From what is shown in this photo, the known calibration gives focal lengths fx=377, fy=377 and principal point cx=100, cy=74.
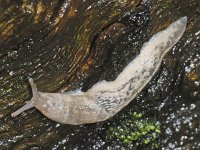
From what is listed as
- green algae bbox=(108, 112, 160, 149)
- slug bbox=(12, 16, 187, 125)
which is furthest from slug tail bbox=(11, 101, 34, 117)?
green algae bbox=(108, 112, 160, 149)

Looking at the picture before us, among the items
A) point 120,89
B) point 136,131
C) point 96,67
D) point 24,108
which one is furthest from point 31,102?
point 136,131

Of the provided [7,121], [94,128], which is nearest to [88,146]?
[94,128]

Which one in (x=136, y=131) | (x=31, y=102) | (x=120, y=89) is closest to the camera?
(x=31, y=102)

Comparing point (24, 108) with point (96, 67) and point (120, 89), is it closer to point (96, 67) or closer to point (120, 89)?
point (96, 67)

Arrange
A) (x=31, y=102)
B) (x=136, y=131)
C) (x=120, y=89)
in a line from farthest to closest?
(x=136, y=131) < (x=120, y=89) < (x=31, y=102)

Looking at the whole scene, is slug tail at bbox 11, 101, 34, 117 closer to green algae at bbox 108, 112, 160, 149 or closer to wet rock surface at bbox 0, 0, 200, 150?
wet rock surface at bbox 0, 0, 200, 150
